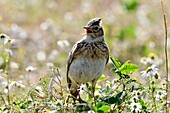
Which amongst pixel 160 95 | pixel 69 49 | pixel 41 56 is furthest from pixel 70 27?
pixel 160 95

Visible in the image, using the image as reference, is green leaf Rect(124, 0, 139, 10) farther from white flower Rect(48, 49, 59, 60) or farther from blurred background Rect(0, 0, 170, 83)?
white flower Rect(48, 49, 59, 60)

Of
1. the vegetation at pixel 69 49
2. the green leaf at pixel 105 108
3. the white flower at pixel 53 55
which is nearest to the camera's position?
the green leaf at pixel 105 108

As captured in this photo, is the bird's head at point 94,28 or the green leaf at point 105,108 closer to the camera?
the green leaf at point 105,108

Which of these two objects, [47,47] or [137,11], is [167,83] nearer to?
[47,47]

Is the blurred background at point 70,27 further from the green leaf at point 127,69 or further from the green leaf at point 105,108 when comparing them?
the green leaf at point 105,108

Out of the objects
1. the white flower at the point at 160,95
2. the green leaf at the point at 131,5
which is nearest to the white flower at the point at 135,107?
the white flower at the point at 160,95

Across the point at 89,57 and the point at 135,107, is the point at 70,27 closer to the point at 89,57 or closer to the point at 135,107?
the point at 89,57

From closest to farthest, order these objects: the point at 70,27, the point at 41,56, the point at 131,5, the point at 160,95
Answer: the point at 160,95 → the point at 41,56 → the point at 70,27 → the point at 131,5
